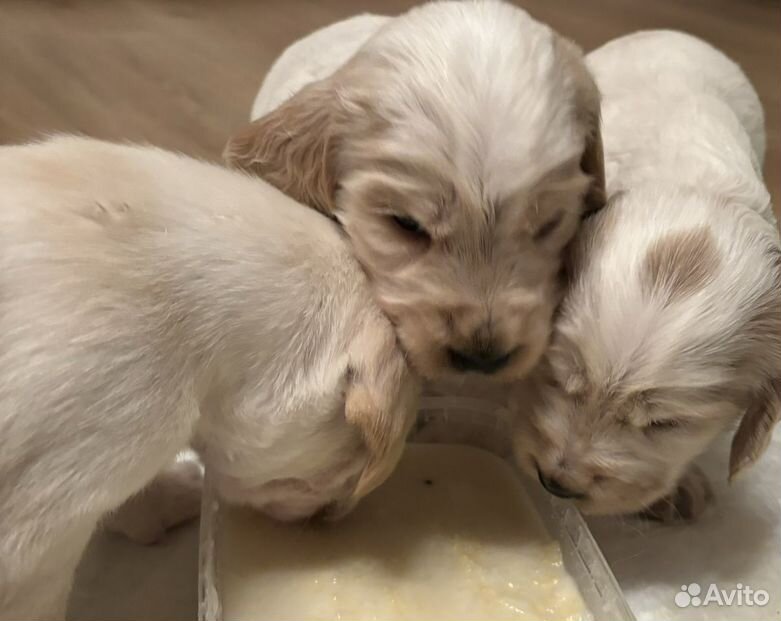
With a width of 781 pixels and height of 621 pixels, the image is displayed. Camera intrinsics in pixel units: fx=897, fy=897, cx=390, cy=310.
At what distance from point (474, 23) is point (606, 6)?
2912mm

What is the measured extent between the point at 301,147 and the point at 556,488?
0.77 m

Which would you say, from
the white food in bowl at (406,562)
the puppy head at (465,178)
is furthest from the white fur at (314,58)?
the white food in bowl at (406,562)

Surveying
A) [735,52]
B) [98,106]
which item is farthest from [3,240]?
[735,52]

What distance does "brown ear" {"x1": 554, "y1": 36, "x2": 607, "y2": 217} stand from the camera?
1.60m

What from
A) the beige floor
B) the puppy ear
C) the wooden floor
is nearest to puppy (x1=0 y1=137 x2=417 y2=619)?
the puppy ear

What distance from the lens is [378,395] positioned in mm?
1437

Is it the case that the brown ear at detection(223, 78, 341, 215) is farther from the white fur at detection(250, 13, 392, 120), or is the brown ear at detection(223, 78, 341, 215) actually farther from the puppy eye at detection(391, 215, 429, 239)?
the white fur at detection(250, 13, 392, 120)

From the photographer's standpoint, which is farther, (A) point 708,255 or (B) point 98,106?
(B) point 98,106

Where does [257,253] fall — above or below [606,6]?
above

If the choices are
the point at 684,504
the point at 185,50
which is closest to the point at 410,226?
the point at 684,504

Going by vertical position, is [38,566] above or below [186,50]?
above

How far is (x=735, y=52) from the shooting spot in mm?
3869

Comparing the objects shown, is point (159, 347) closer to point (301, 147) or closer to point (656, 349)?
point (301, 147)

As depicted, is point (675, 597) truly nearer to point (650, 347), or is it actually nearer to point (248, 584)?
point (650, 347)
